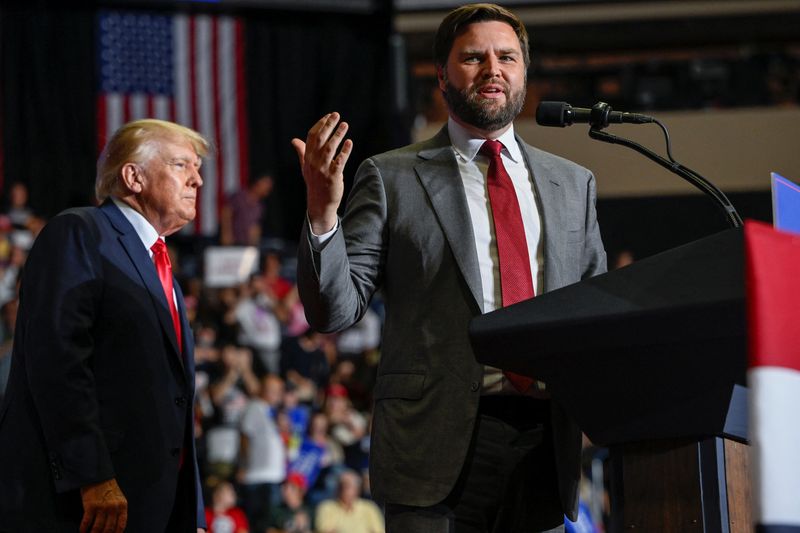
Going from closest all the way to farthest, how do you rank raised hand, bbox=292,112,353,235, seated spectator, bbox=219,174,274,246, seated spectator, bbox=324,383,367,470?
raised hand, bbox=292,112,353,235 → seated spectator, bbox=324,383,367,470 → seated spectator, bbox=219,174,274,246

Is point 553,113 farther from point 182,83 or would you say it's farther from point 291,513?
point 182,83

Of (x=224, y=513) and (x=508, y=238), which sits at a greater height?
(x=508, y=238)

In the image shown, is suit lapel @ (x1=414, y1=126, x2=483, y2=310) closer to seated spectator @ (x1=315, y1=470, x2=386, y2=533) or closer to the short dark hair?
the short dark hair

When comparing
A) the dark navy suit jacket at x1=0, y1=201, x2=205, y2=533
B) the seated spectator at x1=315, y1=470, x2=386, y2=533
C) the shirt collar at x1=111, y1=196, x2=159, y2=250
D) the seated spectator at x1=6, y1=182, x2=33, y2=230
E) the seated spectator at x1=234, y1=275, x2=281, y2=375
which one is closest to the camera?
the dark navy suit jacket at x1=0, y1=201, x2=205, y2=533

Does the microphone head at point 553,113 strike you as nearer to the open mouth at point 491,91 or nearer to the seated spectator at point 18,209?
the open mouth at point 491,91

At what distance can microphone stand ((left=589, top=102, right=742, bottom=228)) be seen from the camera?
163 cm

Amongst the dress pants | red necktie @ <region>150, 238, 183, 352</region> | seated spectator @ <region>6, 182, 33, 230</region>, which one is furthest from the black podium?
seated spectator @ <region>6, 182, 33, 230</region>

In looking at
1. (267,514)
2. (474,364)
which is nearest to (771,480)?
(474,364)

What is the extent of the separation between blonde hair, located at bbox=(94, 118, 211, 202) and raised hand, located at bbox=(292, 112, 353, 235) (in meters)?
0.72

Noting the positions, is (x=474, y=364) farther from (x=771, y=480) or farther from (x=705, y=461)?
(x=771, y=480)

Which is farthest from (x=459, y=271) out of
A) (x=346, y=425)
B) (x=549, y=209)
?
(x=346, y=425)

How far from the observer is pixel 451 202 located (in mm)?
1907

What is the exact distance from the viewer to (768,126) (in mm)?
9000

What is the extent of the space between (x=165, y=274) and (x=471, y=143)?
0.72 meters
